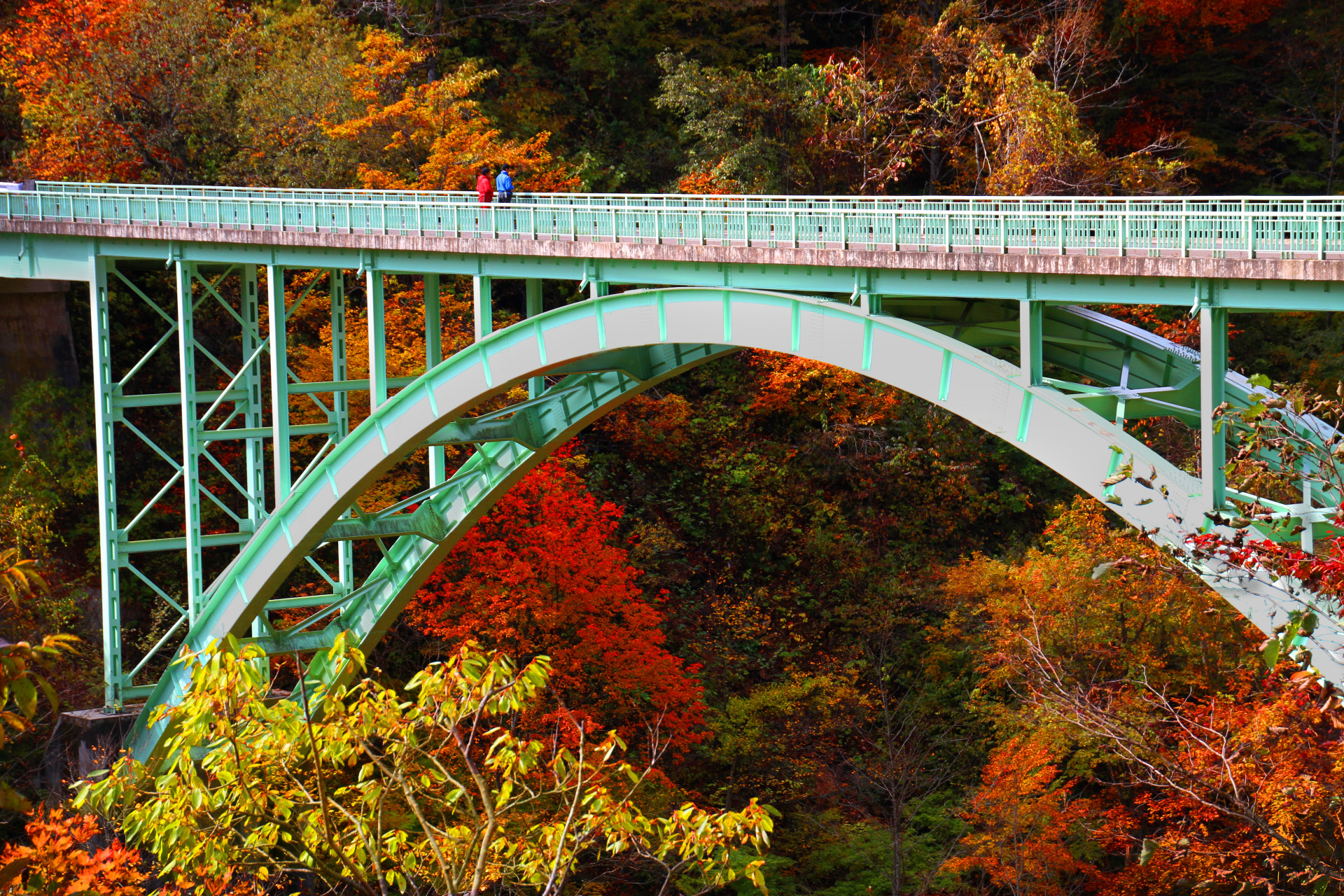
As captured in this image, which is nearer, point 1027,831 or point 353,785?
point 353,785

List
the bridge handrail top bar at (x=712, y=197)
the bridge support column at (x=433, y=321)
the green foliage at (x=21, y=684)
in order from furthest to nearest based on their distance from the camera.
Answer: the bridge support column at (x=433, y=321) → the bridge handrail top bar at (x=712, y=197) → the green foliage at (x=21, y=684)

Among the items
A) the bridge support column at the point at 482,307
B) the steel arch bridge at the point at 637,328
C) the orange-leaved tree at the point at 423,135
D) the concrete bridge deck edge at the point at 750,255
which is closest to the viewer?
the concrete bridge deck edge at the point at 750,255

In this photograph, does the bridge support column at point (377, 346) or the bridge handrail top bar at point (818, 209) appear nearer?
the bridge handrail top bar at point (818, 209)

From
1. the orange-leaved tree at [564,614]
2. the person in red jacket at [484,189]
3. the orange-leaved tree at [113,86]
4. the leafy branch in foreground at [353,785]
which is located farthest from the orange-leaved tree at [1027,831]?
the orange-leaved tree at [113,86]

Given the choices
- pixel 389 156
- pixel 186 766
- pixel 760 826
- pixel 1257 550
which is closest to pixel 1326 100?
pixel 389 156

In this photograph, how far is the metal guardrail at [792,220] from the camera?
12.1 m

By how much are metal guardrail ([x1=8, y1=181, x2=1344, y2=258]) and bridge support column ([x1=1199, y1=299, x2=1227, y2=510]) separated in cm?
77

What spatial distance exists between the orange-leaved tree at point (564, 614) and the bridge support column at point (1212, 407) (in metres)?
13.9

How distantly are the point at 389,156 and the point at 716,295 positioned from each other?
1820 centimetres

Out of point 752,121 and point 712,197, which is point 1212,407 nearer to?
point 712,197

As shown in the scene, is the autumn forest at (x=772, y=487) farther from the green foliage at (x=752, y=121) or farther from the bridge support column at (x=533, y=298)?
the bridge support column at (x=533, y=298)

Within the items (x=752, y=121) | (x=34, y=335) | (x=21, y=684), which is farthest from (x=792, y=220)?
(x=752, y=121)

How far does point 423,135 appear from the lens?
31922 millimetres

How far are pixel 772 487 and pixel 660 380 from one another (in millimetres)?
13734
